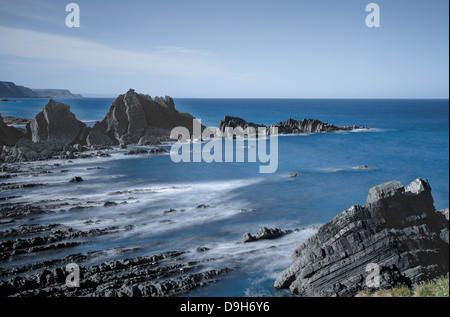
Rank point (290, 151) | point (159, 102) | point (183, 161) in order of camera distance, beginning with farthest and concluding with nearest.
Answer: point (159, 102) < point (290, 151) < point (183, 161)

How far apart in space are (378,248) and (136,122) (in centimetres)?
4941

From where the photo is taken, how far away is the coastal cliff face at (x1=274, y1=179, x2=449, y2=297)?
11.8 meters

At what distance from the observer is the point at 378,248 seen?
12.3 m

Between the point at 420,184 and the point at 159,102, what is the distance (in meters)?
53.8

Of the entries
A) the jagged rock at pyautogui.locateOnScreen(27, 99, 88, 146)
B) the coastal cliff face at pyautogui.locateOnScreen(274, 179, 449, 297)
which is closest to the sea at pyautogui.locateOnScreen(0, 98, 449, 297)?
the coastal cliff face at pyautogui.locateOnScreen(274, 179, 449, 297)

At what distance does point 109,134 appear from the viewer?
5406 centimetres

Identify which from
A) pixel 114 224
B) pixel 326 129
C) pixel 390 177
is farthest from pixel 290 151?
Result: pixel 114 224

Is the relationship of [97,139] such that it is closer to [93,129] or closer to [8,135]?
[93,129]

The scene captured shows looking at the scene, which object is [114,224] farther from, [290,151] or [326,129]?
[326,129]

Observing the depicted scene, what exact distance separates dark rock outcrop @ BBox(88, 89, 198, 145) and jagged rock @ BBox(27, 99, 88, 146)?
2671mm

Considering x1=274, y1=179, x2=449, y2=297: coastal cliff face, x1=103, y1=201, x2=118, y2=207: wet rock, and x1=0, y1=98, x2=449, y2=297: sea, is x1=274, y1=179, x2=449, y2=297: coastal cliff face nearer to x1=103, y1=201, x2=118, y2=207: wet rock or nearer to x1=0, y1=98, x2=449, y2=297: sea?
x1=0, y1=98, x2=449, y2=297: sea

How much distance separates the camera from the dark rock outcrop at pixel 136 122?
53438 mm

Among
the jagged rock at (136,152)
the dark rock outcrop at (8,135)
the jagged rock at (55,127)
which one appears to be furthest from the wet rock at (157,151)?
the dark rock outcrop at (8,135)
